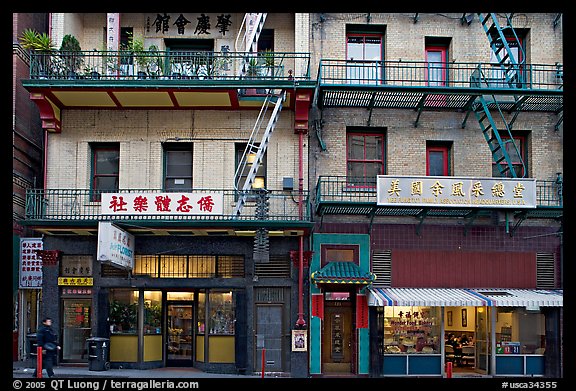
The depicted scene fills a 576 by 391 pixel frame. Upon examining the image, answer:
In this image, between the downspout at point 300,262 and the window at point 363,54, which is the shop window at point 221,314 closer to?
the downspout at point 300,262

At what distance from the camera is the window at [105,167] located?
22.5 m

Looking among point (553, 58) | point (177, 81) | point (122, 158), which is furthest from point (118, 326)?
point (553, 58)

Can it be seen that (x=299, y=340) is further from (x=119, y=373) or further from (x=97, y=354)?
(x=97, y=354)

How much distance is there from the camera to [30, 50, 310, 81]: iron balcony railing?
69.1 ft

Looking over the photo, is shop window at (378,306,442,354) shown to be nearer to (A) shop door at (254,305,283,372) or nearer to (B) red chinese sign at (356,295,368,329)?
(B) red chinese sign at (356,295,368,329)

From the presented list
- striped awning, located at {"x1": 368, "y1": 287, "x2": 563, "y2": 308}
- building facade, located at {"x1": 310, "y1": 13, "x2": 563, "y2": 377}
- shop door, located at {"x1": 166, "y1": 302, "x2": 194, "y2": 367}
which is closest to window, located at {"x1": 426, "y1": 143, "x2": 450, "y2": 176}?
building facade, located at {"x1": 310, "y1": 13, "x2": 563, "y2": 377}

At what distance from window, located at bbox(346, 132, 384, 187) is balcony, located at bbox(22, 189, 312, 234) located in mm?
1990

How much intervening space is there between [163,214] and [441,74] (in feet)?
35.4

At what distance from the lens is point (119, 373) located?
804 inches

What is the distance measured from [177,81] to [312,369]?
10.1 meters

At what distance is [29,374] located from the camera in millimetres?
19844

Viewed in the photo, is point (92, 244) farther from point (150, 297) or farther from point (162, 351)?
point (162, 351)

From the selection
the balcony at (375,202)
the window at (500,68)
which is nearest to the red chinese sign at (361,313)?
the balcony at (375,202)

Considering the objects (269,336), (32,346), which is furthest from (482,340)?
(32,346)
